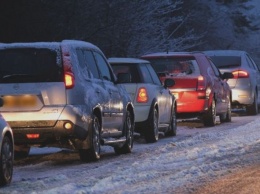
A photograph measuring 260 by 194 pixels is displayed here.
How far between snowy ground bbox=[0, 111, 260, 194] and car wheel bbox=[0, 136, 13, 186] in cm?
13

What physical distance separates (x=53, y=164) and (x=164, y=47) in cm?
1977

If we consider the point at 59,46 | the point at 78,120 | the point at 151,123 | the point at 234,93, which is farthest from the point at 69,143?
the point at 234,93

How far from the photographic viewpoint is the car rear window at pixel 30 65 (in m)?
12.1

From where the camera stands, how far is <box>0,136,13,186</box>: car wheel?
990cm

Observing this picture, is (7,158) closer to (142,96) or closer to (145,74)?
(142,96)

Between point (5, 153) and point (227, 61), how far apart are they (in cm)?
1533

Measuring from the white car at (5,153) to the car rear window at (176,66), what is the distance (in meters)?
9.44

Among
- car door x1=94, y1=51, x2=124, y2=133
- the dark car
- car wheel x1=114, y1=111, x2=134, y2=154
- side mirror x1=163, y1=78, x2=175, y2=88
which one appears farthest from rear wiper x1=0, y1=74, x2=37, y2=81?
A: the dark car

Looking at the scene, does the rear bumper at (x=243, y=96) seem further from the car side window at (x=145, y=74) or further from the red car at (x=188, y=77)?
the car side window at (x=145, y=74)

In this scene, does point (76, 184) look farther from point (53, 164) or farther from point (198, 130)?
point (198, 130)

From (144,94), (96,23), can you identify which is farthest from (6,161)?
(96,23)

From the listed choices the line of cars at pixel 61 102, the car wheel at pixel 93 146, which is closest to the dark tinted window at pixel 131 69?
the line of cars at pixel 61 102

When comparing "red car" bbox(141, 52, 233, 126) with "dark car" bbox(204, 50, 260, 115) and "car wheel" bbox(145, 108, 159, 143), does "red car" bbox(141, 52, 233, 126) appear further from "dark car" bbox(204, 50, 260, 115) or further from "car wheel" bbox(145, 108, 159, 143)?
"dark car" bbox(204, 50, 260, 115)

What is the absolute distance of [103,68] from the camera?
547 inches
